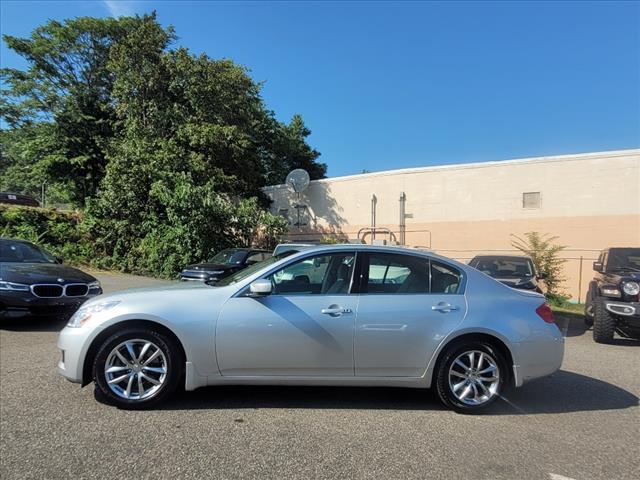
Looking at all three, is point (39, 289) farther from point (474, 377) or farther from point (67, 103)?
point (67, 103)

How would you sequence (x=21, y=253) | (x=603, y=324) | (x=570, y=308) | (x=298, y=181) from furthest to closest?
(x=298, y=181) → (x=570, y=308) → (x=21, y=253) → (x=603, y=324)

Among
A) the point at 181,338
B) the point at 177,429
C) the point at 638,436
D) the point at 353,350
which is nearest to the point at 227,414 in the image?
the point at 177,429

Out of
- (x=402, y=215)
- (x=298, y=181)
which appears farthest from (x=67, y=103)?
(x=402, y=215)

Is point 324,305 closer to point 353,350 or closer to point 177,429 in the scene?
point 353,350

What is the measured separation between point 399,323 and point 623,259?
7.62 meters

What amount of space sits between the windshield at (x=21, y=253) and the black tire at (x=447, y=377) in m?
8.16

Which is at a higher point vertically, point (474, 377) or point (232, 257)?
point (232, 257)

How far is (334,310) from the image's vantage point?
4.66 metres

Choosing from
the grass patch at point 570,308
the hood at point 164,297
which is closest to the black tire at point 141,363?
the hood at point 164,297

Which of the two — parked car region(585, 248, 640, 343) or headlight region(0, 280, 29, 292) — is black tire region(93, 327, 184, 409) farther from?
parked car region(585, 248, 640, 343)

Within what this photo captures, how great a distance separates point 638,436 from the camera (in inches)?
169

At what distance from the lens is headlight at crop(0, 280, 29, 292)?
7801mm

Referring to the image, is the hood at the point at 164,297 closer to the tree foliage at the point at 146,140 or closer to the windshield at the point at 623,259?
the windshield at the point at 623,259

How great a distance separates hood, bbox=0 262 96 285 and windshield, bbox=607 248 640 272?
10.2 metres
